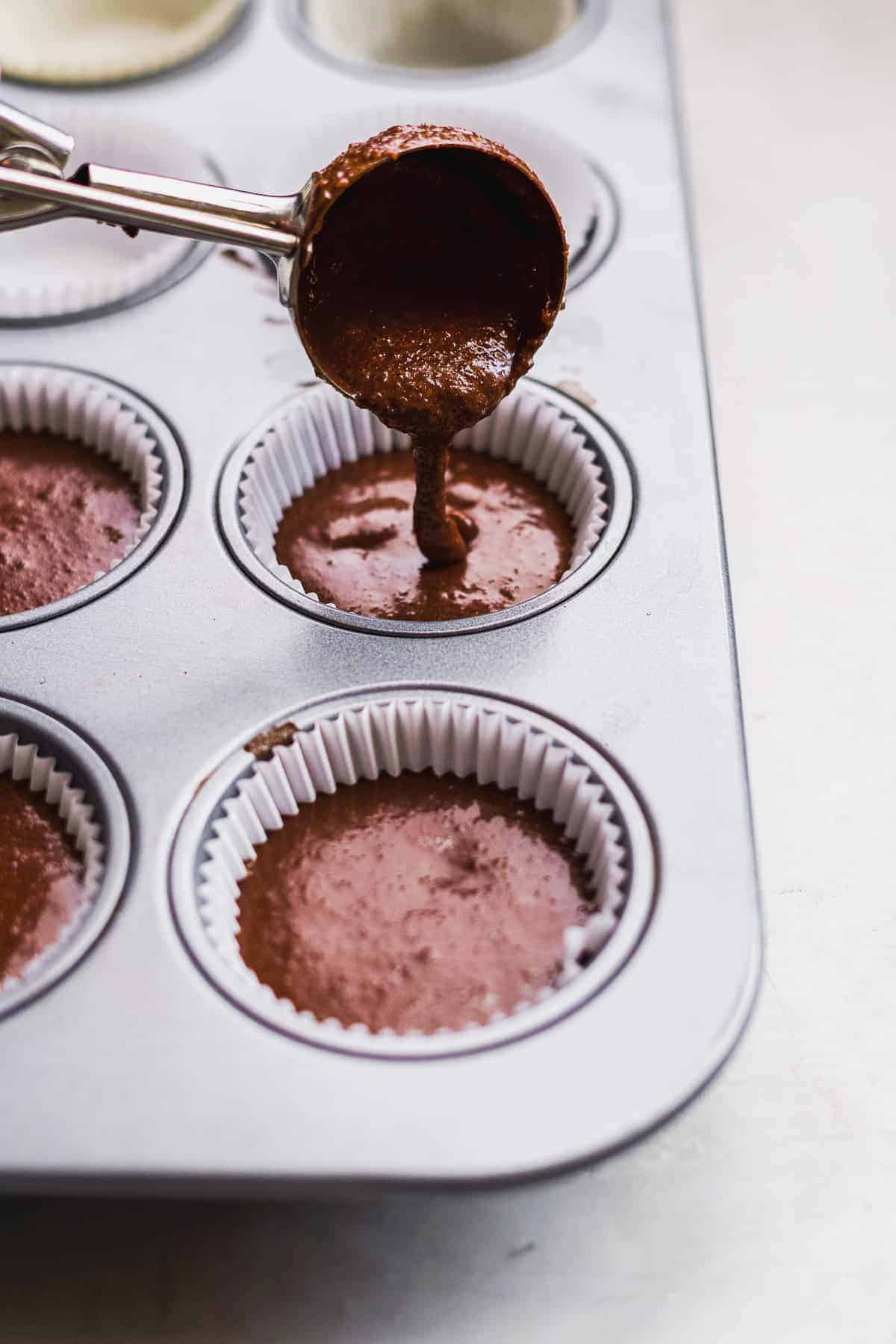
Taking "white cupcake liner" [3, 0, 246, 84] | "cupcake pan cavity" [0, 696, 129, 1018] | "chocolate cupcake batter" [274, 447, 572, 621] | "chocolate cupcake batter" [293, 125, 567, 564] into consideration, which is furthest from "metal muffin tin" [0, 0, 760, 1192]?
"white cupcake liner" [3, 0, 246, 84]

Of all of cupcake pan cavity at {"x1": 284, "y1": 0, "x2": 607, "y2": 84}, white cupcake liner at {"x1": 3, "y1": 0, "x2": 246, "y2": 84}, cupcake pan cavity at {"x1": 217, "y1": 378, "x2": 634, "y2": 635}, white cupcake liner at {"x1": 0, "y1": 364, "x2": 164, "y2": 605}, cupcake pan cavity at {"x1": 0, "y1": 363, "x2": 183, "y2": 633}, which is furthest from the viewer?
cupcake pan cavity at {"x1": 284, "y1": 0, "x2": 607, "y2": 84}

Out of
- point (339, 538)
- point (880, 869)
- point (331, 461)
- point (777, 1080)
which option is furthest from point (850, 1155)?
point (331, 461)

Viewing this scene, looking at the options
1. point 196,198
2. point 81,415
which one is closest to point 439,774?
point 196,198

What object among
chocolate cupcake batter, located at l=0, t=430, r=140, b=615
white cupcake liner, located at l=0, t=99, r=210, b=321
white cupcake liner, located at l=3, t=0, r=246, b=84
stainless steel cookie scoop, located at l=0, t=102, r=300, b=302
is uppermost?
white cupcake liner, located at l=3, t=0, r=246, b=84

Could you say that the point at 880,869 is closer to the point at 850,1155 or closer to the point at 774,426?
the point at 850,1155

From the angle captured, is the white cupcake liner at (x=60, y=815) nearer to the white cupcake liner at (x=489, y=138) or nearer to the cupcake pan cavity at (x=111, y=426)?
the cupcake pan cavity at (x=111, y=426)

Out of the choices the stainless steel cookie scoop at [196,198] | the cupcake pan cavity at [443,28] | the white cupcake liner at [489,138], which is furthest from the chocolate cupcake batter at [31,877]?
the cupcake pan cavity at [443,28]

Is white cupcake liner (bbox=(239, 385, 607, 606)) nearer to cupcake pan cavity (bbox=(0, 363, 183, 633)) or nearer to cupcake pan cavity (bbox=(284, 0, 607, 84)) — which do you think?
cupcake pan cavity (bbox=(0, 363, 183, 633))
